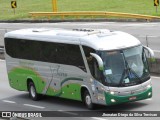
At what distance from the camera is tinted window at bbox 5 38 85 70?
19953 millimetres

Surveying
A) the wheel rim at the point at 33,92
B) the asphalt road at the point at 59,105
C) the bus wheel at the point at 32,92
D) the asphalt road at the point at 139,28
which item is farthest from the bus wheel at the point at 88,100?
the asphalt road at the point at 139,28

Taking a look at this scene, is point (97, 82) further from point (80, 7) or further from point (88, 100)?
point (80, 7)

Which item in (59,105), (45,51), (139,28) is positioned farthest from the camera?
(139,28)

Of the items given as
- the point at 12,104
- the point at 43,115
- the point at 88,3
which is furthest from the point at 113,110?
the point at 88,3

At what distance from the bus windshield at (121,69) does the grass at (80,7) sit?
3299cm

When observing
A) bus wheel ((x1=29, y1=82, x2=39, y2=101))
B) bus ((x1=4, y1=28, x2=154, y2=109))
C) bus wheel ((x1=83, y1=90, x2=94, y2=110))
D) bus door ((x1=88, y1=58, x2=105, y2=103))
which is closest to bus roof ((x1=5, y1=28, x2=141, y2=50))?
bus ((x1=4, y1=28, x2=154, y2=109))

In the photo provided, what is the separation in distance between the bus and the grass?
30.7 metres

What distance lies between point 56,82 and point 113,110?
283 centimetres

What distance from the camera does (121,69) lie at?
18703 millimetres

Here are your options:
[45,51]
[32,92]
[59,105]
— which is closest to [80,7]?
[32,92]

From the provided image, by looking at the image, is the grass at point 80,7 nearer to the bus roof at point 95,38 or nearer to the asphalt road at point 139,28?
the asphalt road at point 139,28

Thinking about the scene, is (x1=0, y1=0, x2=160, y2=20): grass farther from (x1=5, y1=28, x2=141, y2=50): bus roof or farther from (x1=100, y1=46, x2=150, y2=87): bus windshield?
(x1=100, y1=46, x2=150, y2=87): bus windshield

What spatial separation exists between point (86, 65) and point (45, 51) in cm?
262

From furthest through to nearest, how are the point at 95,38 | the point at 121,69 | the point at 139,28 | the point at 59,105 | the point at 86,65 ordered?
the point at 139,28 < the point at 59,105 < the point at 86,65 < the point at 95,38 < the point at 121,69
